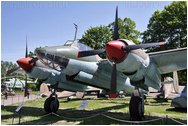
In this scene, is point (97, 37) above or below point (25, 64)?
above

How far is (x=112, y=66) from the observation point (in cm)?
912

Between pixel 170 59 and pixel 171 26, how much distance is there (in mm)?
20989

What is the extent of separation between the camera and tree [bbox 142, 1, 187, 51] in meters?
25.8

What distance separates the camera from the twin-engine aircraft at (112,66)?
6.93 meters

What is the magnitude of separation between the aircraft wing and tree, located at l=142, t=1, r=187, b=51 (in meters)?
19.5

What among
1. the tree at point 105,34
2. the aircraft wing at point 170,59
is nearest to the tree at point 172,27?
the tree at point 105,34

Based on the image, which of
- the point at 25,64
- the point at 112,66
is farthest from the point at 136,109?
the point at 25,64

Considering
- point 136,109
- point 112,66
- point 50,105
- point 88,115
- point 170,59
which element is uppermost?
point 170,59

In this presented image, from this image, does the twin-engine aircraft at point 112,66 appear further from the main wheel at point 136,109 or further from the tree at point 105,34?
the tree at point 105,34

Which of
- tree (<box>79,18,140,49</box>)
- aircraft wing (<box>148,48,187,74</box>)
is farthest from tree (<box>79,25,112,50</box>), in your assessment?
aircraft wing (<box>148,48,187,74</box>)

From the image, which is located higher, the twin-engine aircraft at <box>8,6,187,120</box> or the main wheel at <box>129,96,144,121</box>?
the twin-engine aircraft at <box>8,6,187,120</box>

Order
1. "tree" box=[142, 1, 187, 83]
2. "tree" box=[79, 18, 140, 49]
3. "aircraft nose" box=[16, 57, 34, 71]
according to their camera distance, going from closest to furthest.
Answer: "aircraft nose" box=[16, 57, 34, 71] → "tree" box=[142, 1, 187, 83] → "tree" box=[79, 18, 140, 49]

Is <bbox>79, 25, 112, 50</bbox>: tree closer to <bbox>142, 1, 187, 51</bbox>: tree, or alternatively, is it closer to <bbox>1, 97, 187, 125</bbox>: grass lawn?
<bbox>142, 1, 187, 51</bbox>: tree

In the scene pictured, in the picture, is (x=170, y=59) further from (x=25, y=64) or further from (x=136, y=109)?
(x=25, y=64)
